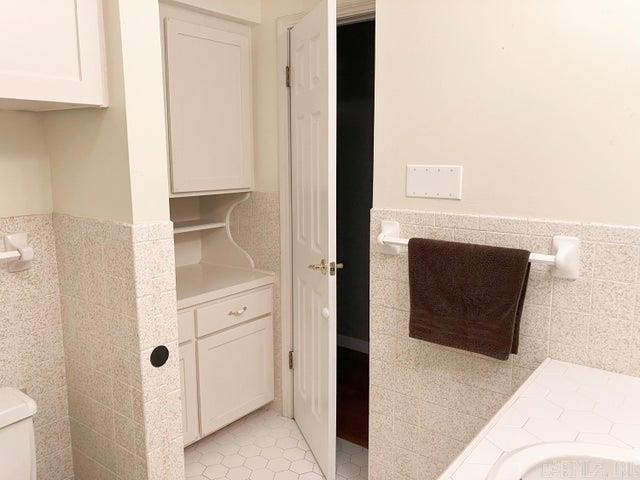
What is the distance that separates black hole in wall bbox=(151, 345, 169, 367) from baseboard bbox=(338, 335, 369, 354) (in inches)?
85.7

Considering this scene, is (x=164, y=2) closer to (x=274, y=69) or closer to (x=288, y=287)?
(x=274, y=69)

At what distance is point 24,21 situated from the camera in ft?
4.26

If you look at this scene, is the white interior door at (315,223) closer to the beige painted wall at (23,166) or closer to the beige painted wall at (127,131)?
the beige painted wall at (127,131)

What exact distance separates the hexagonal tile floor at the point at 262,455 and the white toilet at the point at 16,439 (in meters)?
0.86

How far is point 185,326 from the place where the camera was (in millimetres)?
2189

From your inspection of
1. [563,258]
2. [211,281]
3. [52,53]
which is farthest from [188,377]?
[563,258]

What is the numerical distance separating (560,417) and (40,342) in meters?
1.62

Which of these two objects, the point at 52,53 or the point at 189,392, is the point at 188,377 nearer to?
the point at 189,392

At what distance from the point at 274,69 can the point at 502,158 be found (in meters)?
1.29

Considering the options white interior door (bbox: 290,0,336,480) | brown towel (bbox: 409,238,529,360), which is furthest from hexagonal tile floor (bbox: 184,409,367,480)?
brown towel (bbox: 409,238,529,360)

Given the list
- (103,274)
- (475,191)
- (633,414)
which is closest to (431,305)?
(475,191)

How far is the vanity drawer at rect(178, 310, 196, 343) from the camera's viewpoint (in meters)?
2.16

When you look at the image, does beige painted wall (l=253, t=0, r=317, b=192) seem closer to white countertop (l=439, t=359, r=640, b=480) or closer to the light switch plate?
the light switch plate

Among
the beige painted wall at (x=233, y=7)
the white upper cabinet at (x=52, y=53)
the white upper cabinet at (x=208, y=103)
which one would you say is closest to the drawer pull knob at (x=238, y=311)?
the white upper cabinet at (x=208, y=103)
